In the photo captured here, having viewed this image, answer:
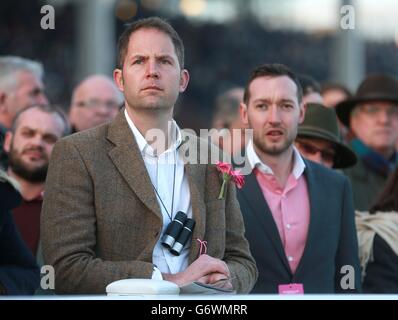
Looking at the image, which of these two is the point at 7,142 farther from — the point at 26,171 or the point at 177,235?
the point at 177,235

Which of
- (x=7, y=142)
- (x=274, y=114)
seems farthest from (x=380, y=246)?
(x=7, y=142)

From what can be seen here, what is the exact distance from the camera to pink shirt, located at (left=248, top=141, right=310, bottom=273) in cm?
536

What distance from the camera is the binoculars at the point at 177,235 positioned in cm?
447

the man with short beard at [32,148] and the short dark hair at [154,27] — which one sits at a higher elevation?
the short dark hair at [154,27]

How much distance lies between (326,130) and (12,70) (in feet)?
6.43

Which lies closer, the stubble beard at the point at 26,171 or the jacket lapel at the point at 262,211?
the jacket lapel at the point at 262,211

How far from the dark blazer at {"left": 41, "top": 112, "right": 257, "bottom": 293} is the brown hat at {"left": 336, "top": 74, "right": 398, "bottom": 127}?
268cm

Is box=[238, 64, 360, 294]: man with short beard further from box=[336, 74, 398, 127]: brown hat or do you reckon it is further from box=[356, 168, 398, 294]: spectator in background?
box=[336, 74, 398, 127]: brown hat

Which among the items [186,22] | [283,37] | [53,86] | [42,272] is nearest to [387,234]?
[42,272]

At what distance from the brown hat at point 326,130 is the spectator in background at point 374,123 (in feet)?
1.82

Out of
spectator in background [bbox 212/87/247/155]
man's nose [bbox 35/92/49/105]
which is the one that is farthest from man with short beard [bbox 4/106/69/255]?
spectator in background [bbox 212/87/247/155]

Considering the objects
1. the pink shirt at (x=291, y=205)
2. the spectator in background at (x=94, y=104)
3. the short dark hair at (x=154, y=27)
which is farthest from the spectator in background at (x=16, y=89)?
the short dark hair at (x=154, y=27)

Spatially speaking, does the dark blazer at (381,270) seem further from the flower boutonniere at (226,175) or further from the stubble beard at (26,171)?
the stubble beard at (26,171)

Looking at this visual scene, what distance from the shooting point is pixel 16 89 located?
709 centimetres
